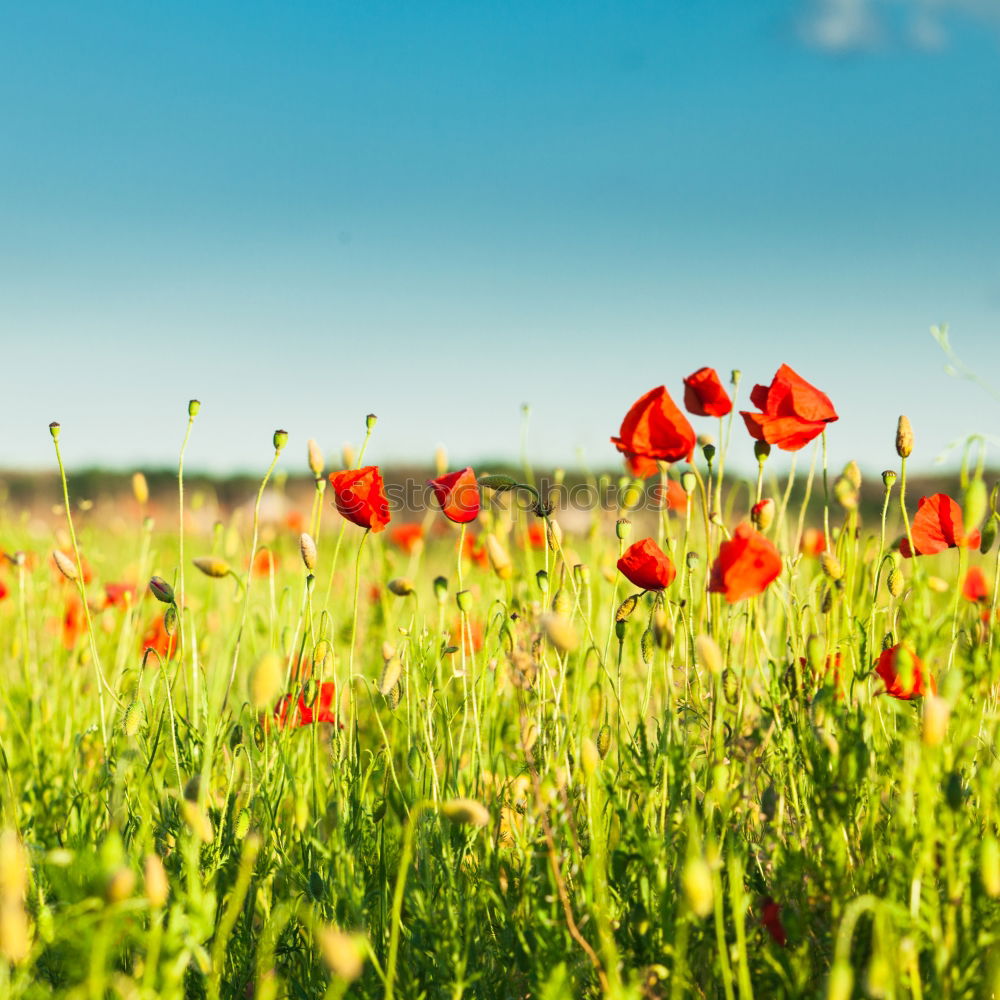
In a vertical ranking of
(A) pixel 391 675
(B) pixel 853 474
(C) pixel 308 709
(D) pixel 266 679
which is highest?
(B) pixel 853 474

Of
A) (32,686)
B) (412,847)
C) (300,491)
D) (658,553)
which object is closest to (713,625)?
(658,553)

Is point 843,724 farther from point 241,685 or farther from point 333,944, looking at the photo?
point 241,685

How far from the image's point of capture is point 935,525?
1775 mm

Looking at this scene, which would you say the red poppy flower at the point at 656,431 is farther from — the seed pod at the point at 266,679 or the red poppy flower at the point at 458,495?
the seed pod at the point at 266,679

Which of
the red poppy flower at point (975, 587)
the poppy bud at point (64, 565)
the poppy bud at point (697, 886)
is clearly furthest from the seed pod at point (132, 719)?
the red poppy flower at point (975, 587)

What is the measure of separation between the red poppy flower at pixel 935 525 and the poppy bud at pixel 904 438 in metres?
0.14

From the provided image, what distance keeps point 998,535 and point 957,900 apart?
0.88 meters

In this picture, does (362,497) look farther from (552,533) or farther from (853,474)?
(853,474)

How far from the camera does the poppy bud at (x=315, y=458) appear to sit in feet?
6.02

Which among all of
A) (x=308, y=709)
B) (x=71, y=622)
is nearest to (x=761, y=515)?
(x=308, y=709)

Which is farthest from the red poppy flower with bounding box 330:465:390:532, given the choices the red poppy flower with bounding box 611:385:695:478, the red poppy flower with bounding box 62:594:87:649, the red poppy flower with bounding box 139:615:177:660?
the red poppy flower with bounding box 62:594:87:649

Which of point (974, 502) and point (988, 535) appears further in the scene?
point (988, 535)

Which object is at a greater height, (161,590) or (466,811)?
(161,590)

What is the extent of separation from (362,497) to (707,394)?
2.32ft
